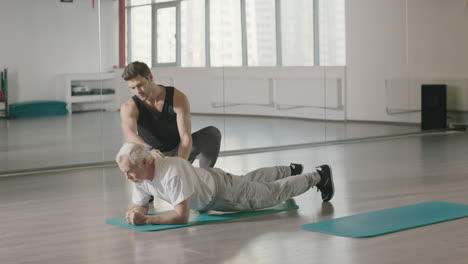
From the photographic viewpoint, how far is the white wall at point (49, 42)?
6.67 meters

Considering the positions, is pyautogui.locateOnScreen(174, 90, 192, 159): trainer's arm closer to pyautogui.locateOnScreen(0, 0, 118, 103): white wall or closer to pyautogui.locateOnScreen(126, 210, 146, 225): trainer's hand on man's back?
pyautogui.locateOnScreen(126, 210, 146, 225): trainer's hand on man's back

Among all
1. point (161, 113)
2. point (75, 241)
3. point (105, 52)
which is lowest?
point (75, 241)

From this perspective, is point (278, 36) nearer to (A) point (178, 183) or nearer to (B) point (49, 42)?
(B) point (49, 42)

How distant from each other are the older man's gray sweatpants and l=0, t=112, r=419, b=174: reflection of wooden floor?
285 cm

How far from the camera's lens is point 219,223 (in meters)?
4.33

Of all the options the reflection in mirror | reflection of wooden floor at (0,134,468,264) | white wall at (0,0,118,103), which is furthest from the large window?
reflection of wooden floor at (0,134,468,264)

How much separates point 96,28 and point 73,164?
1.27 m

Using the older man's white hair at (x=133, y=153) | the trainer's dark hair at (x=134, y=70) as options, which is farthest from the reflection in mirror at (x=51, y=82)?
the older man's white hair at (x=133, y=153)

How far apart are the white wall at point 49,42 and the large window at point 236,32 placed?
254 millimetres

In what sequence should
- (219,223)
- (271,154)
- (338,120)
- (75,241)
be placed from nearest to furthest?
(75,241) → (219,223) → (271,154) → (338,120)

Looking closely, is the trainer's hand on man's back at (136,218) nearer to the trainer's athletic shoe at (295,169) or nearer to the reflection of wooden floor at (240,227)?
the reflection of wooden floor at (240,227)

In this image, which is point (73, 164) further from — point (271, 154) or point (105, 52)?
point (271, 154)

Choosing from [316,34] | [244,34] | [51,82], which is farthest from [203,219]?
[316,34]

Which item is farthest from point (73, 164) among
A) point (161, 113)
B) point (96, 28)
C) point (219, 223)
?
point (219, 223)
